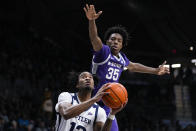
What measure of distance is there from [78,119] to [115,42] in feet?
→ 5.56

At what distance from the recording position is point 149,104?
2052 cm

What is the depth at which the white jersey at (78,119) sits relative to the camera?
196 inches

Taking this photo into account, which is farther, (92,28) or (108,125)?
(92,28)

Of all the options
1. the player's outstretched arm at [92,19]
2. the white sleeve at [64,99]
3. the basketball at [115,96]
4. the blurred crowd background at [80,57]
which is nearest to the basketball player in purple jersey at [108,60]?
the player's outstretched arm at [92,19]

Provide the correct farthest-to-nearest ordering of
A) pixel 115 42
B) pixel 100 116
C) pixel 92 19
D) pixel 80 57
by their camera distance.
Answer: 1. pixel 80 57
2. pixel 115 42
3. pixel 92 19
4. pixel 100 116

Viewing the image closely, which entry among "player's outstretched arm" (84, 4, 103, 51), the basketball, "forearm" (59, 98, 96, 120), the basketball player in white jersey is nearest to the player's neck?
the basketball player in white jersey

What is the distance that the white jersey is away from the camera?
497 centimetres

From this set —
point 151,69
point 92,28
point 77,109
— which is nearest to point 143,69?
point 151,69

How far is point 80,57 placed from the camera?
2364cm

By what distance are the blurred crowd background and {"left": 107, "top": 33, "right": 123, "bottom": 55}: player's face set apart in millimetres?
7623

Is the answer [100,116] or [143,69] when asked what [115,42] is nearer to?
[143,69]

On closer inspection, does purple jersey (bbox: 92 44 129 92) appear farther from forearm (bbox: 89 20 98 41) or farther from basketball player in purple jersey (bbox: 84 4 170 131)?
A: forearm (bbox: 89 20 98 41)

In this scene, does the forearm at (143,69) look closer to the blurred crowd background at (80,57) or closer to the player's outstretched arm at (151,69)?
the player's outstretched arm at (151,69)

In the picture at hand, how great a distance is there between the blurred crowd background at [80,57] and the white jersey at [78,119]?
8117mm
